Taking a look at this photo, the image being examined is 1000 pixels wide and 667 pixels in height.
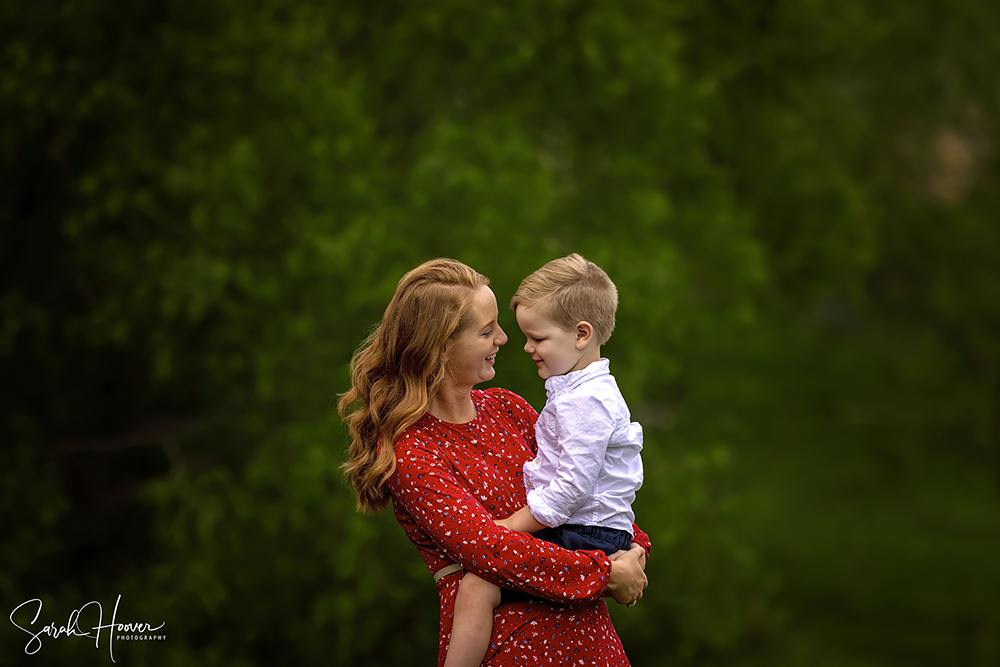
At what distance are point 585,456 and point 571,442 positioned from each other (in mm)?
44

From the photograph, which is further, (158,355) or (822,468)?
(822,468)

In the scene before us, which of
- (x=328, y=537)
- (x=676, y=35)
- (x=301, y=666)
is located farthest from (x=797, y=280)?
(x=301, y=666)

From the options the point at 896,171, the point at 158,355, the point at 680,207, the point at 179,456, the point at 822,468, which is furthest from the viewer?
the point at 822,468

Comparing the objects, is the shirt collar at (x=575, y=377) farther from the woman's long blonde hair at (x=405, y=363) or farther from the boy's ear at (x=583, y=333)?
the woman's long blonde hair at (x=405, y=363)

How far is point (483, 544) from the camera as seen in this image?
2.07m

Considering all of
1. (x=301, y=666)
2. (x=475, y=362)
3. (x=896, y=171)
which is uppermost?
(x=896, y=171)

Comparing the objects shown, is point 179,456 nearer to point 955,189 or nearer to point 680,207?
point 680,207

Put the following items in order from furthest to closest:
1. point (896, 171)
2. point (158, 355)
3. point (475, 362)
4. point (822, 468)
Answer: point (822, 468) < point (896, 171) < point (158, 355) < point (475, 362)

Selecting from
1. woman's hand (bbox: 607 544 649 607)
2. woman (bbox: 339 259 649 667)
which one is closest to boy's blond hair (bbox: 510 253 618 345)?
woman (bbox: 339 259 649 667)

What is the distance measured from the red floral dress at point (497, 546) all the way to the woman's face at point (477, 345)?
14 cm

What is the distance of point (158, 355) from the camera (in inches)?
191

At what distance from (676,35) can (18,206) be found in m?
3.70
